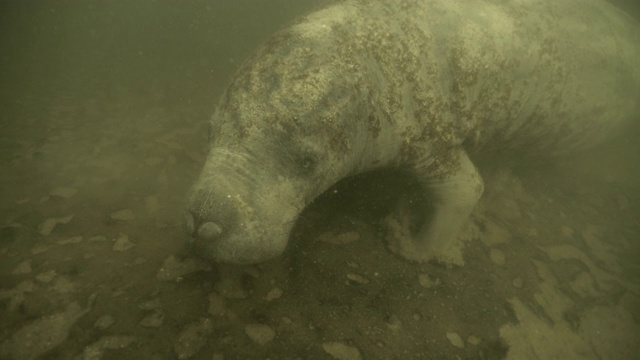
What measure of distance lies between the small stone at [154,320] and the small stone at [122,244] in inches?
37.5

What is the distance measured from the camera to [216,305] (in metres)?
2.77

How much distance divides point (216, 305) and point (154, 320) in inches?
17.2

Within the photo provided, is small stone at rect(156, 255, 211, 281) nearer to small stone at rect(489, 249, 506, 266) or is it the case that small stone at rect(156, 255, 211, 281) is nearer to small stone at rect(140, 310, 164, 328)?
small stone at rect(140, 310, 164, 328)

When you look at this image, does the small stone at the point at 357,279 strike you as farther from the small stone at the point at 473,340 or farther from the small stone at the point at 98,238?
the small stone at the point at 98,238

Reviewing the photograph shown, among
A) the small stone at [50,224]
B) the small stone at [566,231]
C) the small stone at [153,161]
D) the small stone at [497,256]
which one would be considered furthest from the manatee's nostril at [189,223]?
the small stone at [566,231]

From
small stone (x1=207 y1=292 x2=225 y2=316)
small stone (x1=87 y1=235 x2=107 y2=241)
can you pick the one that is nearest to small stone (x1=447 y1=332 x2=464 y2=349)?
small stone (x1=207 y1=292 x2=225 y2=316)

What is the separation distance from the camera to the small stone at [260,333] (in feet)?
8.43

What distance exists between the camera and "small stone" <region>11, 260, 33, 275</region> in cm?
297

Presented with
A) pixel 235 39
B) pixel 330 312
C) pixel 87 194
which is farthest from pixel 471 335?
pixel 235 39

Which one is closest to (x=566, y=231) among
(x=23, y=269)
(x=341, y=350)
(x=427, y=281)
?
(x=427, y=281)

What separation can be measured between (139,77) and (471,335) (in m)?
8.55

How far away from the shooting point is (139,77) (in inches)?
332

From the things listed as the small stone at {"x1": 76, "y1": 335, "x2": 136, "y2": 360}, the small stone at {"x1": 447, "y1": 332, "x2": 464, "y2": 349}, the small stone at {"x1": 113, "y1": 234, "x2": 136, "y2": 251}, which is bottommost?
the small stone at {"x1": 113, "y1": 234, "x2": 136, "y2": 251}

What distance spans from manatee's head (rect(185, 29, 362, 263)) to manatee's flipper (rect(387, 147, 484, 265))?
50.6 inches
